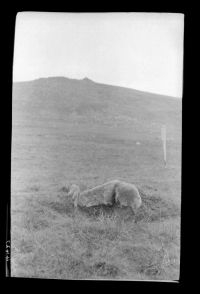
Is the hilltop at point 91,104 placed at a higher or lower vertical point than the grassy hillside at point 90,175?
higher

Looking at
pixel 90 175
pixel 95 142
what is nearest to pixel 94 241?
pixel 90 175

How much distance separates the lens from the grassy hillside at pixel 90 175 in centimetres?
236

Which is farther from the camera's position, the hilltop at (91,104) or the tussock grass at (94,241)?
the hilltop at (91,104)

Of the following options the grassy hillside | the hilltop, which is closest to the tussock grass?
the grassy hillside

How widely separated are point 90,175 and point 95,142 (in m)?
0.24

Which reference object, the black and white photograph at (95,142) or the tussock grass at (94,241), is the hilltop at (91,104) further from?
the tussock grass at (94,241)

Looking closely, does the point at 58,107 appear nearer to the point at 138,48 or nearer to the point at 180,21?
the point at 138,48

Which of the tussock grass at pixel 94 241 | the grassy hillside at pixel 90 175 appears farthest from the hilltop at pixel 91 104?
the tussock grass at pixel 94 241

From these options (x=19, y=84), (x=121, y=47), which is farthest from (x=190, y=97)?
(x=19, y=84)

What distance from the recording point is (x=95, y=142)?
2.48 metres

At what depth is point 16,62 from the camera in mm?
2486

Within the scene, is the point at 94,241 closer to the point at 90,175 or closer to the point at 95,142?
the point at 90,175

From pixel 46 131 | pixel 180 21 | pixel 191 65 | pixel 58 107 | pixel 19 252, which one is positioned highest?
pixel 180 21

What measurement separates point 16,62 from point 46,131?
1.79ft
